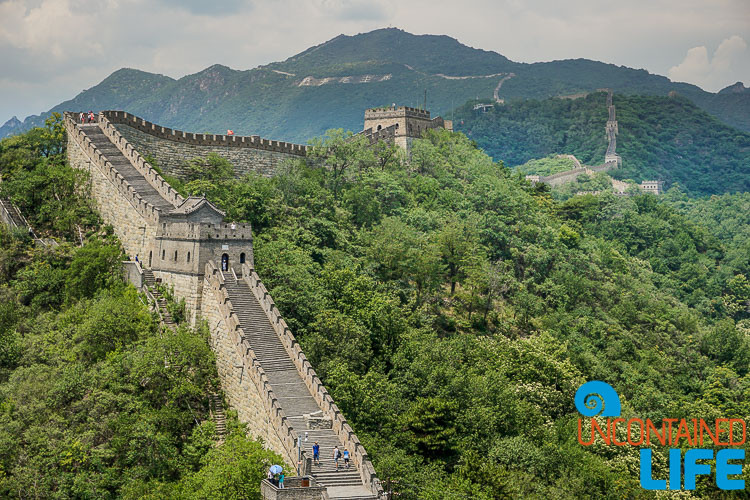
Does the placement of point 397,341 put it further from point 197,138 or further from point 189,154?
point 197,138

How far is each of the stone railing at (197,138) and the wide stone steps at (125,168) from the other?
5.04 ft

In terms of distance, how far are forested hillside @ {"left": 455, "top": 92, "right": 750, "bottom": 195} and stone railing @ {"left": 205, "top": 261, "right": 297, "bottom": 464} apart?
143530mm

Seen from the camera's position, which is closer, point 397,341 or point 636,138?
point 397,341

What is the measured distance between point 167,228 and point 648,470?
27.2m

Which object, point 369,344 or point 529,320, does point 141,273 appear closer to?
point 369,344

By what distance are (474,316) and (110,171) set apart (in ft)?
87.0

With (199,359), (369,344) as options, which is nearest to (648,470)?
(369,344)

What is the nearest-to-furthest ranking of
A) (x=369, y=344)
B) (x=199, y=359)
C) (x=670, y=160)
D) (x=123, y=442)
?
(x=123, y=442) → (x=199, y=359) → (x=369, y=344) → (x=670, y=160)

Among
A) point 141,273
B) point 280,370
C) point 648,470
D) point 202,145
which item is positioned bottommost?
point 648,470

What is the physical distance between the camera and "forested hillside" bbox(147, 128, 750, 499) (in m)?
39.7

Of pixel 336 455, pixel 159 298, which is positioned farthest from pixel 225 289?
pixel 336 455

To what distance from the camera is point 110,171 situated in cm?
4941

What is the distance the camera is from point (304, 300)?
44.6 meters

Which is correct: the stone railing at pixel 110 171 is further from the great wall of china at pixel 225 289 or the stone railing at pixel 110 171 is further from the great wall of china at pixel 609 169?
the great wall of china at pixel 609 169
